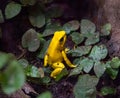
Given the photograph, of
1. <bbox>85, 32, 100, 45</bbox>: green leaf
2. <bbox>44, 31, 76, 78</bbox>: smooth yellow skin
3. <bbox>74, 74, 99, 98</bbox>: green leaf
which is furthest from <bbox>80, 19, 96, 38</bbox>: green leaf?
<bbox>74, 74, 99, 98</bbox>: green leaf

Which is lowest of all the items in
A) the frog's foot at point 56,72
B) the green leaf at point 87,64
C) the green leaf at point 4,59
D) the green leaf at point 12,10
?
the frog's foot at point 56,72

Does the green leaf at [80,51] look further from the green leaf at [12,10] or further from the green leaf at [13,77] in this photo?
the green leaf at [13,77]

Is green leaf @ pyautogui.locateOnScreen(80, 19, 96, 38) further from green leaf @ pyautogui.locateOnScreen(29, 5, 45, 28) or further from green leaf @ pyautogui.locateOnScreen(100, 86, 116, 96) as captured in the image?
green leaf @ pyautogui.locateOnScreen(100, 86, 116, 96)

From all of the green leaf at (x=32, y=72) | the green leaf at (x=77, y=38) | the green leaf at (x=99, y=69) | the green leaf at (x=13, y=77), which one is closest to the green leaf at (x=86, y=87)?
the green leaf at (x=99, y=69)

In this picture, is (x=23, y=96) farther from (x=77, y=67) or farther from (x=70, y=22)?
(x=70, y=22)

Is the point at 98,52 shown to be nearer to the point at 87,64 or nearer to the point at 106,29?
the point at 87,64

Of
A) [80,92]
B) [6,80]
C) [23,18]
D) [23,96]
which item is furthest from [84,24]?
[6,80]
